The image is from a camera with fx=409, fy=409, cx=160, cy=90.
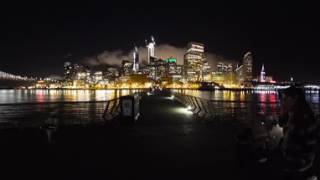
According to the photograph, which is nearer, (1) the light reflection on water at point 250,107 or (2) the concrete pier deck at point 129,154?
(2) the concrete pier deck at point 129,154

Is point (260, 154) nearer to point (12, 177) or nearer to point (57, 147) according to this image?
point (12, 177)

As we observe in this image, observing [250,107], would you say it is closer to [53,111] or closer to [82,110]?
[82,110]

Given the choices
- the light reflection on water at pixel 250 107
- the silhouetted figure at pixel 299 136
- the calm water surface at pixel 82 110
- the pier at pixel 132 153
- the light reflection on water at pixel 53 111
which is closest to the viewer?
the silhouetted figure at pixel 299 136

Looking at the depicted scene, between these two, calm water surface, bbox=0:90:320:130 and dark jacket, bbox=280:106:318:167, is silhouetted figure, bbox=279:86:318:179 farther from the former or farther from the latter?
calm water surface, bbox=0:90:320:130

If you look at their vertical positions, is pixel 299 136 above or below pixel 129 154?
above

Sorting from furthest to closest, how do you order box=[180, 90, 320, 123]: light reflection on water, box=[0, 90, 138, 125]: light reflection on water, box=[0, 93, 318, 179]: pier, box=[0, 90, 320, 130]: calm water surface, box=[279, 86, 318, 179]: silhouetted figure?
box=[0, 90, 138, 125]: light reflection on water
box=[0, 90, 320, 130]: calm water surface
box=[180, 90, 320, 123]: light reflection on water
box=[0, 93, 318, 179]: pier
box=[279, 86, 318, 179]: silhouetted figure

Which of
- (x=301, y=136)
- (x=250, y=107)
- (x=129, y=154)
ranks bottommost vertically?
(x=129, y=154)

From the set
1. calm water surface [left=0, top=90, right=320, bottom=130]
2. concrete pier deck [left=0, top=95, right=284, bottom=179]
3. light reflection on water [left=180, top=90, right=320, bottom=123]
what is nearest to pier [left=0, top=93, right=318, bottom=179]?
concrete pier deck [left=0, top=95, right=284, bottom=179]

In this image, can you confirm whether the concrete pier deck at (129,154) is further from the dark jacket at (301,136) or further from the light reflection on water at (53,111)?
the dark jacket at (301,136)

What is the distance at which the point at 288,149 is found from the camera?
521 centimetres

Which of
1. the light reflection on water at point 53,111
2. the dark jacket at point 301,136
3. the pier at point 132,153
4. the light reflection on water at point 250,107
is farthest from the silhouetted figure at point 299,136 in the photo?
the light reflection on water at point 53,111

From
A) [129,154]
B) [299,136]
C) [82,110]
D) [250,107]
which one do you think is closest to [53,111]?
[82,110]

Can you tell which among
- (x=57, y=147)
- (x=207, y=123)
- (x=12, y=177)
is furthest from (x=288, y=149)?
(x=207, y=123)

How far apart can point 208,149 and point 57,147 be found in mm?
4127
